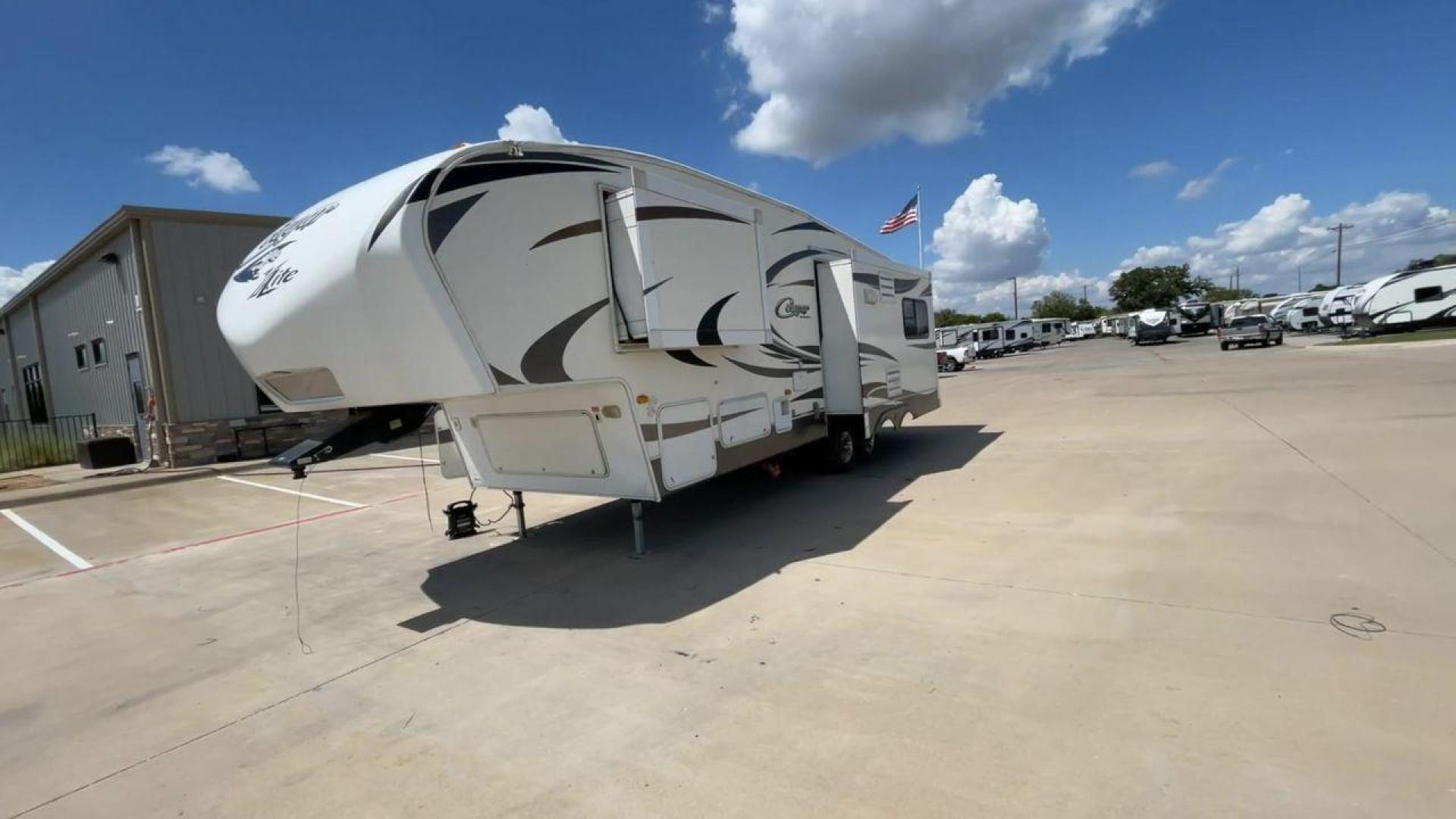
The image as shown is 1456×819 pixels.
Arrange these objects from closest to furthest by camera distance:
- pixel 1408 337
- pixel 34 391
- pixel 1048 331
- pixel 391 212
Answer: pixel 391 212 < pixel 1408 337 < pixel 34 391 < pixel 1048 331

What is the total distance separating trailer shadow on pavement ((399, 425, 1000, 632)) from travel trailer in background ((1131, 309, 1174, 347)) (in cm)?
3940

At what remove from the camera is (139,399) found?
1628 cm

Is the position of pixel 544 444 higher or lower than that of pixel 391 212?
lower

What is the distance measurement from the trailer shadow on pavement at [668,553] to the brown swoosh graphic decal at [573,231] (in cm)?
260

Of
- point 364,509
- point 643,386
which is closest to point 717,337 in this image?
point 643,386

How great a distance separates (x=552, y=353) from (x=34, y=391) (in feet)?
106

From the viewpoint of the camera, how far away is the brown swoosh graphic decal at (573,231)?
4594 mm

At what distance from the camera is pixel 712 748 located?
9.55 ft

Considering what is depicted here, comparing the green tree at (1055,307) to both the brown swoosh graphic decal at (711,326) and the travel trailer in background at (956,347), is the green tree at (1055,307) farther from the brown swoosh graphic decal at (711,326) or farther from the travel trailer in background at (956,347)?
the brown swoosh graphic decal at (711,326)

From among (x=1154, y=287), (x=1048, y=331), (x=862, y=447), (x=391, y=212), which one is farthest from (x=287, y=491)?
(x=1154, y=287)

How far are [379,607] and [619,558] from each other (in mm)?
1891

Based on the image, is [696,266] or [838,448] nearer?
[696,266]

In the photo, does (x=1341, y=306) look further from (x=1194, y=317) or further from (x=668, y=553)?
(x=668, y=553)

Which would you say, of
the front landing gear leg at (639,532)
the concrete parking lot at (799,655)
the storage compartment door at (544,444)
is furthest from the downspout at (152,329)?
the front landing gear leg at (639,532)
